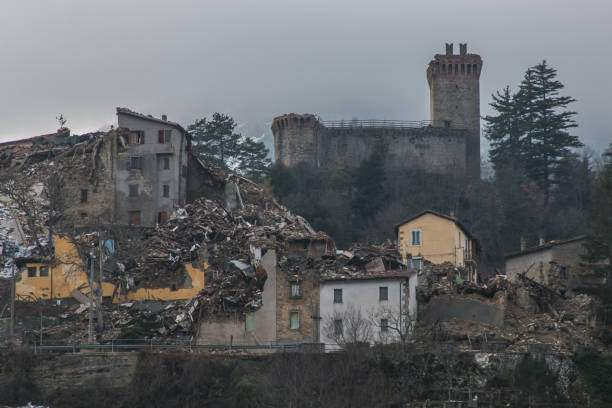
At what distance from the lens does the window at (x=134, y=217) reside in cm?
7506

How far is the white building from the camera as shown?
5488 centimetres

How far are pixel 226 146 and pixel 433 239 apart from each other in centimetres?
3489

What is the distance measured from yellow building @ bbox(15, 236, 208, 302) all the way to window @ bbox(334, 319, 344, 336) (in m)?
11.3

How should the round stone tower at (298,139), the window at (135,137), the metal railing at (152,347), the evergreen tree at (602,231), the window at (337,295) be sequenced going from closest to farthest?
the metal railing at (152,347) → the window at (337,295) → the evergreen tree at (602,231) → the window at (135,137) → the round stone tower at (298,139)

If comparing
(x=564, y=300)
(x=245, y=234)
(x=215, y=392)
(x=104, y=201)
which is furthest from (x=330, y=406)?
(x=104, y=201)

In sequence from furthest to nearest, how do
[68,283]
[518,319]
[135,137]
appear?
1. [135,137]
2. [68,283]
3. [518,319]

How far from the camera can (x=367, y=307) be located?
56000mm

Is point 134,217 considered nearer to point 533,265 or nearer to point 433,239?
point 433,239

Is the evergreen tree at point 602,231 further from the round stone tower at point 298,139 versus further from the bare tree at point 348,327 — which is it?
the round stone tower at point 298,139

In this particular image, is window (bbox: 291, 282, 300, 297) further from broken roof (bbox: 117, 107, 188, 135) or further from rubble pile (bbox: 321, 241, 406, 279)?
broken roof (bbox: 117, 107, 188, 135)

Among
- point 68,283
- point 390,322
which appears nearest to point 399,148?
point 68,283

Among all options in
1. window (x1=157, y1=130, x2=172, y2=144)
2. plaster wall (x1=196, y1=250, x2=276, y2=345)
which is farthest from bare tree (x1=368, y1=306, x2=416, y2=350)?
window (x1=157, y1=130, x2=172, y2=144)

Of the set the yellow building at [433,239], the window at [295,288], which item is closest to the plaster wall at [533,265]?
the yellow building at [433,239]

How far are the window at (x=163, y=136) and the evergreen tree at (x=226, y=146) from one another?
77.3ft
